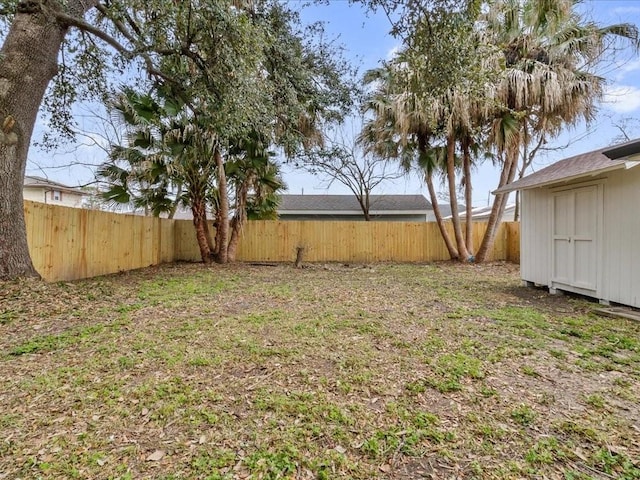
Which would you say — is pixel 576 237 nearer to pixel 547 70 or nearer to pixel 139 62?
pixel 547 70

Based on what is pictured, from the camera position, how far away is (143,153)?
326 inches

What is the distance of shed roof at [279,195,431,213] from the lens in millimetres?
16281

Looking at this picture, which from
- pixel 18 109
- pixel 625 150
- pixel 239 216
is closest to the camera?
pixel 625 150

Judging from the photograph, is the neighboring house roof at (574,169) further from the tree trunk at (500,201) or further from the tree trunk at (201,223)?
the tree trunk at (201,223)

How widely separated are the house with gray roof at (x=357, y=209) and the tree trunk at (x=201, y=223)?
6675 mm

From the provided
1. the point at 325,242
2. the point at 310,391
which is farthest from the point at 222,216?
the point at 310,391

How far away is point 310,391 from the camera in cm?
233

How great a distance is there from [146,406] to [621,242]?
18.6 feet

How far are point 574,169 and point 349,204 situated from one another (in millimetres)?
11904

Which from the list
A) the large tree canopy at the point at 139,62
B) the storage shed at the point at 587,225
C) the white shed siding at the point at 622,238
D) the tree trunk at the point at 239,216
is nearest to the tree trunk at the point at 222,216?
the tree trunk at the point at 239,216

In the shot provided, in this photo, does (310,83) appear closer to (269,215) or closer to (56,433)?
(269,215)

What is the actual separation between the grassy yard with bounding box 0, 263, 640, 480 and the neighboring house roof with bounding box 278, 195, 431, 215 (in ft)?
39.0

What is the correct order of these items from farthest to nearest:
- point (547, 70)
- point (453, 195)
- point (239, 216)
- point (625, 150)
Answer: point (453, 195) → point (239, 216) → point (547, 70) → point (625, 150)

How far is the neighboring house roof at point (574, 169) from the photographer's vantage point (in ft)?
14.2
